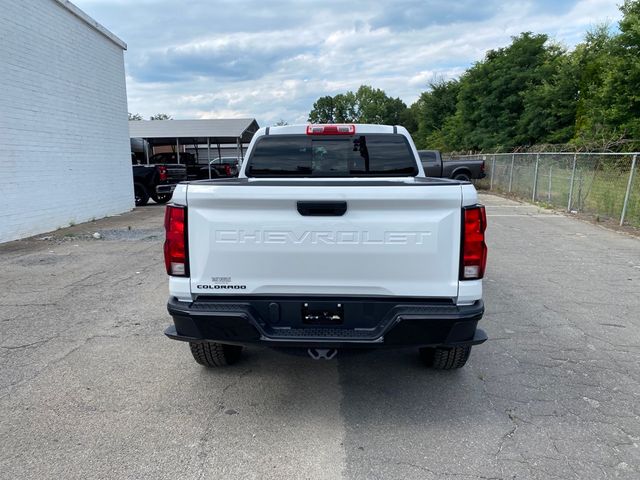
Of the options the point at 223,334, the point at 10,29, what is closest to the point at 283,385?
the point at 223,334

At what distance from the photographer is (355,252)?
9.16 feet

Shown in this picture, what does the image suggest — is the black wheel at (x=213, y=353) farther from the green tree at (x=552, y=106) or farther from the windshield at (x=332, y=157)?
the green tree at (x=552, y=106)

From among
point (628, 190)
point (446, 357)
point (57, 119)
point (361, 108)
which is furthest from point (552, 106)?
point (361, 108)

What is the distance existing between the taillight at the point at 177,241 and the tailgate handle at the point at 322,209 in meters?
0.73

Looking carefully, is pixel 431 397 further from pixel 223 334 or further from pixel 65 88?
pixel 65 88

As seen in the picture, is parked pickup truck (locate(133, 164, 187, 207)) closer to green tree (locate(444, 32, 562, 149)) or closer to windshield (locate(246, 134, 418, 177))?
windshield (locate(246, 134, 418, 177))

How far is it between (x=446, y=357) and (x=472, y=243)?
1.24 meters

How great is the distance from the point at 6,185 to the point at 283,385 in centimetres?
905

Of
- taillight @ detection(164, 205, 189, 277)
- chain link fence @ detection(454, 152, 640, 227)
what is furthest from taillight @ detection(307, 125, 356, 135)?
chain link fence @ detection(454, 152, 640, 227)

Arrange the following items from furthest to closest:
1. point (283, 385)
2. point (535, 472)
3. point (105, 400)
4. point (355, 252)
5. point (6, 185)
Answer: point (6, 185)
point (283, 385)
point (105, 400)
point (355, 252)
point (535, 472)

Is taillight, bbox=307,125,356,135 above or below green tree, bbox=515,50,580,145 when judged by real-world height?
below

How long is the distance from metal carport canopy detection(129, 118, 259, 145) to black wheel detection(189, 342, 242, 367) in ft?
82.1

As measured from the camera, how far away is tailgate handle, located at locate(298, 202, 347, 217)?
2760 mm

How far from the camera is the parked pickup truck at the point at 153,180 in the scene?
17814mm
